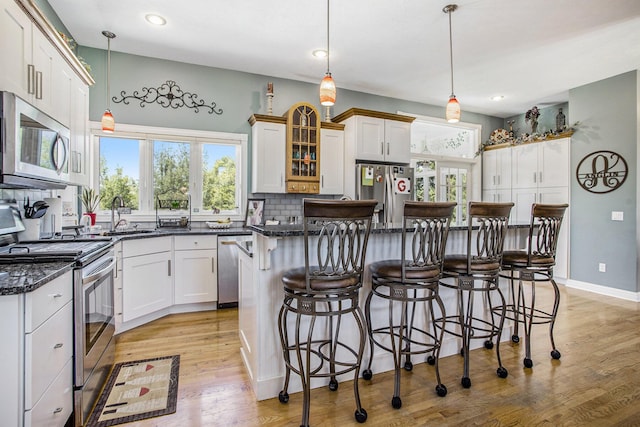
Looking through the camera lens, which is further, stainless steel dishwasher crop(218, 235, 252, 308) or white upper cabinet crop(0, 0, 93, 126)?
stainless steel dishwasher crop(218, 235, 252, 308)

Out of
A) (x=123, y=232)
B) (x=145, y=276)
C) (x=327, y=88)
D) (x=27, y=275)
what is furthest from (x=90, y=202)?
(x=327, y=88)

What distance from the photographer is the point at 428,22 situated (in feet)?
10.7

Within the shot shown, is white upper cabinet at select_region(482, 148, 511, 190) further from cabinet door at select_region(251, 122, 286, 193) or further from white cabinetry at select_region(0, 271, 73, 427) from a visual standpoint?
white cabinetry at select_region(0, 271, 73, 427)

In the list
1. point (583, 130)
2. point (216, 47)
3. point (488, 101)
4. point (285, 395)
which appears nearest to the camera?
point (285, 395)

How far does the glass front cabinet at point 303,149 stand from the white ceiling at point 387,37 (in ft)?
2.00

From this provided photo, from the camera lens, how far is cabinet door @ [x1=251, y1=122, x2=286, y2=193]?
4180 mm

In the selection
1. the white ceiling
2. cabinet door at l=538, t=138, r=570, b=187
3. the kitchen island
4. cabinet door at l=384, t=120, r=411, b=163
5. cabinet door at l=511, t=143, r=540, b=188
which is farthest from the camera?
cabinet door at l=511, t=143, r=540, b=188

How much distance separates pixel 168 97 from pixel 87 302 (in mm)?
2996

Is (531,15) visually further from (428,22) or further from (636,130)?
(636,130)

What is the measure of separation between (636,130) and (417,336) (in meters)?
4.28

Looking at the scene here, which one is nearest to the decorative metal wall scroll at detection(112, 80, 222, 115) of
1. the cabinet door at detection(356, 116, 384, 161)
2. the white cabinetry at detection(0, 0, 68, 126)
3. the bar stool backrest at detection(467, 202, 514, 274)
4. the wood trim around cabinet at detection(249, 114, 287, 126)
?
the wood trim around cabinet at detection(249, 114, 287, 126)

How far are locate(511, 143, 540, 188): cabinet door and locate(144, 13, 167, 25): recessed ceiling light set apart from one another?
220 inches

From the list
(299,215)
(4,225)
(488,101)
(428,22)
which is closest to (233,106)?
(299,215)

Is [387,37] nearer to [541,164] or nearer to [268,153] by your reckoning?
[268,153]
